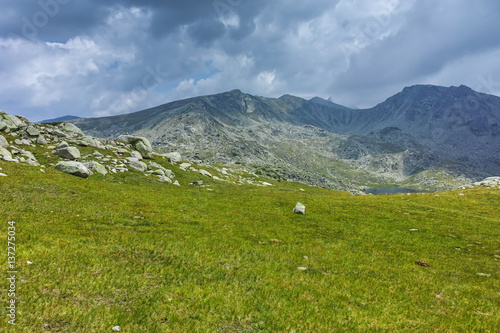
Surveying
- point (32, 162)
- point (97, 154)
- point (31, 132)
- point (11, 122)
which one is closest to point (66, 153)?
point (97, 154)

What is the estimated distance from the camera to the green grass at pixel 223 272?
8.66 metres

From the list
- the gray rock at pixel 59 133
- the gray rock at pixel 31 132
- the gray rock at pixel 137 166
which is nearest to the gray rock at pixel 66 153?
the gray rock at pixel 137 166

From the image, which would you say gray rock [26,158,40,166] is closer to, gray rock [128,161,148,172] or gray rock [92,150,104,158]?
gray rock [92,150,104,158]

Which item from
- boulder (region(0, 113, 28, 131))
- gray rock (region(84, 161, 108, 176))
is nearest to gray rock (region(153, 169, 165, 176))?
gray rock (region(84, 161, 108, 176))

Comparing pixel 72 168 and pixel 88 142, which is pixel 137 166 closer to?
pixel 88 142

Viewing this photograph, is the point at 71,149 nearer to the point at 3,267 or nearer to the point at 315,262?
the point at 3,267

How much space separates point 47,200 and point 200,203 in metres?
17.3

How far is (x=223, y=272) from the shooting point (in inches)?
504

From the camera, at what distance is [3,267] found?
9508 mm

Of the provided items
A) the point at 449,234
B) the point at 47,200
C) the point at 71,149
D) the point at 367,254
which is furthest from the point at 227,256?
the point at 71,149

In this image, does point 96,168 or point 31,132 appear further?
point 31,132

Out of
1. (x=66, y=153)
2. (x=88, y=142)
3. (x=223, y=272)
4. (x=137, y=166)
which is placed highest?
(x=88, y=142)

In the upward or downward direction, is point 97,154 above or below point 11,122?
below

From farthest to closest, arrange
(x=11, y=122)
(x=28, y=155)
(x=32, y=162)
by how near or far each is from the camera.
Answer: (x=11, y=122) → (x=28, y=155) → (x=32, y=162)
